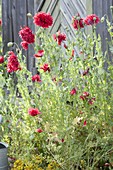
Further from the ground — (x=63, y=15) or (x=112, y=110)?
(x=63, y=15)

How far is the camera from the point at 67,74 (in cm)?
372

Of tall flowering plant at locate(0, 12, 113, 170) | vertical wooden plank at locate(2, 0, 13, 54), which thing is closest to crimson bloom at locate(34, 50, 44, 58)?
tall flowering plant at locate(0, 12, 113, 170)

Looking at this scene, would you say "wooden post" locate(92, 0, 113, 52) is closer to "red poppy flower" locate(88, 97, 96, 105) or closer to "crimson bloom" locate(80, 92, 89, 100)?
"red poppy flower" locate(88, 97, 96, 105)

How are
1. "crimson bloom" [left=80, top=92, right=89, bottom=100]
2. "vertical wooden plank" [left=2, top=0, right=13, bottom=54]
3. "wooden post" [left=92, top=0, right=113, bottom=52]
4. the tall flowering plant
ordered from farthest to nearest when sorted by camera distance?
1. "vertical wooden plank" [left=2, top=0, right=13, bottom=54]
2. "wooden post" [left=92, top=0, right=113, bottom=52]
3. "crimson bloom" [left=80, top=92, right=89, bottom=100]
4. the tall flowering plant

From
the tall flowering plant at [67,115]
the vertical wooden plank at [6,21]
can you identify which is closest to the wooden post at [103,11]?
the tall flowering plant at [67,115]

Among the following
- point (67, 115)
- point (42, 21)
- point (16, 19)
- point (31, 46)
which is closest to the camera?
point (67, 115)

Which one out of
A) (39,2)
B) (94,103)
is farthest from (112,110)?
(39,2)

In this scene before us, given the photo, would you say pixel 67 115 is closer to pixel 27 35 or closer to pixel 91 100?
pixel 91 100

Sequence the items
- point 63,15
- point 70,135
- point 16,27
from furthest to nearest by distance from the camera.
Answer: point 16,27
point 63,15
point 70,135

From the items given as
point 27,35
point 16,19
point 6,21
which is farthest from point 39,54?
point 6,21

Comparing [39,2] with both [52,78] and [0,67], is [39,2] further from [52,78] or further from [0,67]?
[52,78]

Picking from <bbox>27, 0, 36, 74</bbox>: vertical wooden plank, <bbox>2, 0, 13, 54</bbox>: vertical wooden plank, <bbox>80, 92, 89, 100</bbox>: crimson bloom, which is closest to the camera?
<bbox>80, 92, 89, 100</bbox>: crimson bloom

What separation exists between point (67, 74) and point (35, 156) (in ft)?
2.16

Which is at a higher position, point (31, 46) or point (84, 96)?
point (31, 46)
